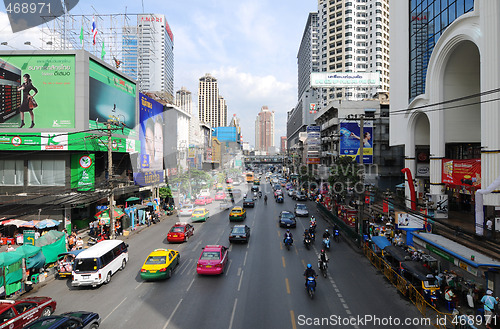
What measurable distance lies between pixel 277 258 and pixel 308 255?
2.40m

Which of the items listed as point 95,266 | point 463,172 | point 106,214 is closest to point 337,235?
point 463,172

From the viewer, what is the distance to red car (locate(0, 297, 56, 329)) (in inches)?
425

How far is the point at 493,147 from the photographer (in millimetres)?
17328

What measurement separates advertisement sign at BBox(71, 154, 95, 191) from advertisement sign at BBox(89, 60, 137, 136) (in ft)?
10.5

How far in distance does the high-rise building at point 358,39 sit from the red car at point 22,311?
9501 cm

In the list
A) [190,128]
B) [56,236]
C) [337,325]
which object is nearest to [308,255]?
[337,325]

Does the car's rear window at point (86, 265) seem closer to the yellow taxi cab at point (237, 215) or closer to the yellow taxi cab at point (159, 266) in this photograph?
the yellow taxi cab at point (159, 266)

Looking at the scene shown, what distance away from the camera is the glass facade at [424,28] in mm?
25047

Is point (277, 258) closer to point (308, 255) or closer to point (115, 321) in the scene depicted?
point (308, 255)

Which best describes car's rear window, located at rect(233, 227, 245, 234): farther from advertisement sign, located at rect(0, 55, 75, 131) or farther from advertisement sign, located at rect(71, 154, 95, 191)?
advertisement sign, located at rect(0, 55, 75, 131)

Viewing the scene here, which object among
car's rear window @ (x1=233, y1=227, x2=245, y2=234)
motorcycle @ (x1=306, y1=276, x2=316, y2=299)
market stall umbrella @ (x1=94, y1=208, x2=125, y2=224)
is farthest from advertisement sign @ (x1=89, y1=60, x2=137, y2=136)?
motorcycle @ (x1=306, y1=276, x2=316, y2=299)

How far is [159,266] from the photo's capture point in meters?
16.5

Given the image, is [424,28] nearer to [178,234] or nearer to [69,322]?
[178,234]

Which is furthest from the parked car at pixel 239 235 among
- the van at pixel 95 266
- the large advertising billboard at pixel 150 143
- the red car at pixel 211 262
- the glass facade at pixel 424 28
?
the glass facade at pixel 424 28
